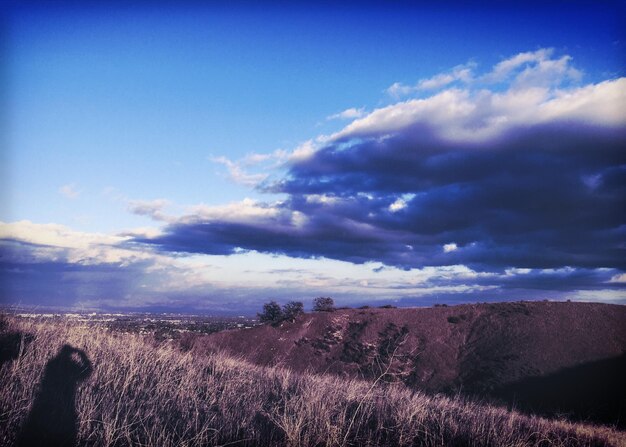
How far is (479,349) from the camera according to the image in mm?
18016

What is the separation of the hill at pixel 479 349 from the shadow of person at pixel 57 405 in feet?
28.6

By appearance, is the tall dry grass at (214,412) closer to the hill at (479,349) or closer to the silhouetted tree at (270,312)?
the hill at (479,349)

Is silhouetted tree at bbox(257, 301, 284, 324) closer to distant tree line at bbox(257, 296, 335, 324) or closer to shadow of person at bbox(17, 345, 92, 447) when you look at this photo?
distant tree line at bbox(257, 296, 335, 324)

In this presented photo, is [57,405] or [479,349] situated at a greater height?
[57,405]

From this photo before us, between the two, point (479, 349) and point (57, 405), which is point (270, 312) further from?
point (57, 405)

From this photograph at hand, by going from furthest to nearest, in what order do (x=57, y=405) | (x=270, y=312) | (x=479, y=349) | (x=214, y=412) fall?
(x=270, y=312), (x=479, y=349), (x=214, y=412), (x=57, y=405)

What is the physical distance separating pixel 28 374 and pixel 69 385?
67cm

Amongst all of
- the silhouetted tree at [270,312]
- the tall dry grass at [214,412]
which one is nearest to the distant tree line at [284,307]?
the silhouetted tree at [270,312]

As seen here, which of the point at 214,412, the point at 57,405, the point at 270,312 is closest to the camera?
the point at 57,405

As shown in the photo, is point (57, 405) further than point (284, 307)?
No

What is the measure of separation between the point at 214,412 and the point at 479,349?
14765 mm

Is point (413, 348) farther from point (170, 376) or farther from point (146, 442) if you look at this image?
point (146, 442)

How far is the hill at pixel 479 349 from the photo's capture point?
14820 millimetres

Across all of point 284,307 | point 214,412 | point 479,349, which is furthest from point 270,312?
point 214,412
